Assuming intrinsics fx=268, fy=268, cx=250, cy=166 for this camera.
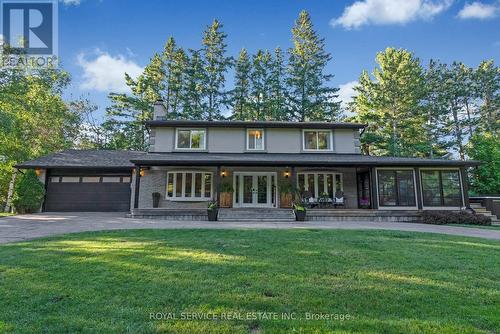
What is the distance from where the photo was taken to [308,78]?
93.0 feet

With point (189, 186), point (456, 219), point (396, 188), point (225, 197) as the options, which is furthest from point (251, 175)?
point (456, 219)

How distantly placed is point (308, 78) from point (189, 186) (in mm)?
19430

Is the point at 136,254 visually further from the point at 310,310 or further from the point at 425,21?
the point at 425,21

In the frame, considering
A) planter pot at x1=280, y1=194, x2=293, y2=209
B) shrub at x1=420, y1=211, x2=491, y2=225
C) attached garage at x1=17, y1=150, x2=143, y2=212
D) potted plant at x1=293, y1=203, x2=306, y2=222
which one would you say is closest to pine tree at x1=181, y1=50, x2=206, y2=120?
attached garage at x1=17, y1=150, x2=143, y2=212

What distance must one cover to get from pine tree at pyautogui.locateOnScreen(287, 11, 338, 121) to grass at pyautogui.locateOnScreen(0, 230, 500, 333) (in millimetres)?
23502

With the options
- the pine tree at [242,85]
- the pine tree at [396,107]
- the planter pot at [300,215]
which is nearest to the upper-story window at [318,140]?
the planter pot at [300,215]

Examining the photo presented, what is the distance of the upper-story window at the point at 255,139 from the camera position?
15953 millimetres

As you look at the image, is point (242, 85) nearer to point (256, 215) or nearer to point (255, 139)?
point (255, 139)

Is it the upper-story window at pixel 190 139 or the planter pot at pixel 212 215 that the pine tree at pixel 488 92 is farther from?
the planter pot at pixel 212 215

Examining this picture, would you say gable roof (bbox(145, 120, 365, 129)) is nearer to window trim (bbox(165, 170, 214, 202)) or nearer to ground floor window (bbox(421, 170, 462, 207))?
window trim (bbox(165, 170, 214, 202))

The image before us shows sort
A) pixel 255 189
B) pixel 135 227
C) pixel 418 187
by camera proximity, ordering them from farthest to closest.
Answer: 1. pixel 255 189
2. pixel 418 187
3. pixel 135 227

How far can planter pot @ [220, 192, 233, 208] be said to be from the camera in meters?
15.0

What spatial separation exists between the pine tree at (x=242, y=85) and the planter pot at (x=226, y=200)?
49.6ft

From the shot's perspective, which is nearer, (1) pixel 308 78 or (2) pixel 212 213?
(2) pixel 212 213
